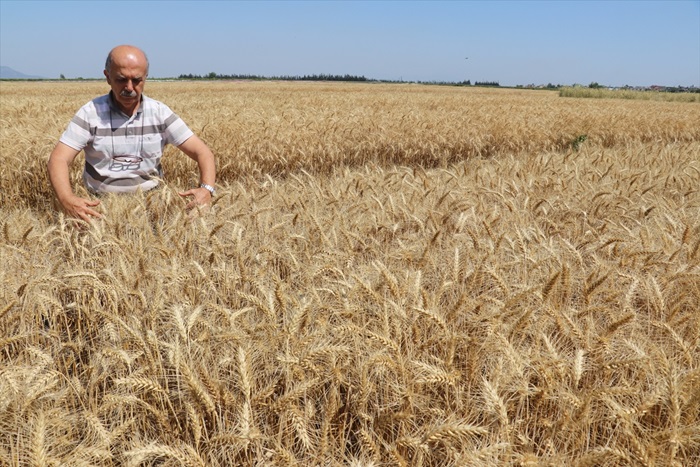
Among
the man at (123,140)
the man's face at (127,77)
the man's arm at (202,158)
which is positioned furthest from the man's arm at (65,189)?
the man's arm at (202,158)

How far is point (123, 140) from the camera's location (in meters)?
3.22

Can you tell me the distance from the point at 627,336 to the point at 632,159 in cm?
401

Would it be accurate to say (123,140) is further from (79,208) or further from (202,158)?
(79,208)

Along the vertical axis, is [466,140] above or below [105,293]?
above

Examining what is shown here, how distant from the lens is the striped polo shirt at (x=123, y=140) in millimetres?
3105

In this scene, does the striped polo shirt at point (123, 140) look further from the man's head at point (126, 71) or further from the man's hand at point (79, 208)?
the man's hand at point (79, 208)

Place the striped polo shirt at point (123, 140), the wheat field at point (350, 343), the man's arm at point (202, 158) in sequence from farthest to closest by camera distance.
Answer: the man's arm at point (202, 158)
the striped polo shirt at point (123, 140)
the wheat field at point (350, 343)

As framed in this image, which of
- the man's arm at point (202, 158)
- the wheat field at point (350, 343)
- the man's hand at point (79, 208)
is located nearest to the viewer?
the wheat field at point (350, 343)

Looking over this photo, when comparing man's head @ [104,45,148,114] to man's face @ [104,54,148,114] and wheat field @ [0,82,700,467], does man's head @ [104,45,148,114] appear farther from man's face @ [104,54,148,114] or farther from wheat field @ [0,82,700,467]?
wheat field @ [0,82,700,467]

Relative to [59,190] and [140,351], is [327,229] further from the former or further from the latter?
[59,190]

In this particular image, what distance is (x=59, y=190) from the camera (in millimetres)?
2799

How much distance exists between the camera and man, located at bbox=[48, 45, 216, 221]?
9.60 ft

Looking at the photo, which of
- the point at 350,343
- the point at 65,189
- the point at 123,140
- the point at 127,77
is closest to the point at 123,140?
the point at 123,140

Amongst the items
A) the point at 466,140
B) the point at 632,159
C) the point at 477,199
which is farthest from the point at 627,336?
the point at 466,140
